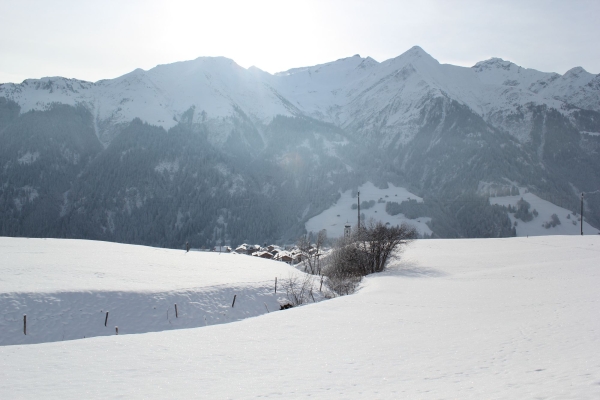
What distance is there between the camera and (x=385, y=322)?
2403cm

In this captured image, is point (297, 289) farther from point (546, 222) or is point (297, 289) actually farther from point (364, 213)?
point (546, 222)

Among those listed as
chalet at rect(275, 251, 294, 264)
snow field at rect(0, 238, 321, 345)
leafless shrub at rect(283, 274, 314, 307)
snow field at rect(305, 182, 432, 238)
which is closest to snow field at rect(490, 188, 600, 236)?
snow field at rect(305, 182, 432, 238)

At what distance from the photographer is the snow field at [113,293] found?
30484 millimetres

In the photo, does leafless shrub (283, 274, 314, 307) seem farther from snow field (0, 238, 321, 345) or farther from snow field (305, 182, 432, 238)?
snow field (305, 182, 432, 238)

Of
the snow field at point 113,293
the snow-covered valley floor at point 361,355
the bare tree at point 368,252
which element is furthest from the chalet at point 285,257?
the snow-covered valley floor at point 361,355

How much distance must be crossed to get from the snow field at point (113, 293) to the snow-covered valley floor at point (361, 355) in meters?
1.56

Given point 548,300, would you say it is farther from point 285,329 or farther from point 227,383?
point 227,383

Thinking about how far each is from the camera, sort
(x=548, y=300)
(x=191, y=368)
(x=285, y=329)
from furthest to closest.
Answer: (x=548, y=300) → (x=285, y=329) → (x=191, y=368)

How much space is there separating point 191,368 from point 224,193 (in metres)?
176

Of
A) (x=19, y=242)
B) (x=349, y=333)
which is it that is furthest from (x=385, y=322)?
(x=19, y=242)

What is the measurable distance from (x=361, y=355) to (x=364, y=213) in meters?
146

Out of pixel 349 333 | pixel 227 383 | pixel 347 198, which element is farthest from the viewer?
pixel 347 198

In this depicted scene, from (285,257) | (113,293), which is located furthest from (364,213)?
(113,293)

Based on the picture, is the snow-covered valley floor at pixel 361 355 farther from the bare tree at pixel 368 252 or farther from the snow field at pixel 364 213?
the snow field at pixel 364 213
